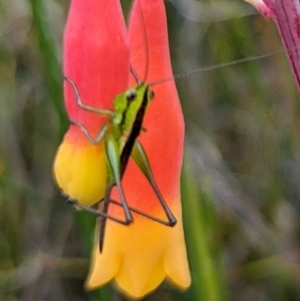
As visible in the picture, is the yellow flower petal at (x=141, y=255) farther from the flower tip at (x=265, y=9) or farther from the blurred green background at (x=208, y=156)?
the blurred green background at (x=208, y=156)

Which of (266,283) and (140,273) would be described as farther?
(266,283)

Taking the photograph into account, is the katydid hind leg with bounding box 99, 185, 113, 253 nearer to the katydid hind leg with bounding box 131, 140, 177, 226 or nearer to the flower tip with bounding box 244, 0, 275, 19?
the katydid hind leg with bounding box 131, 140, 177, 226

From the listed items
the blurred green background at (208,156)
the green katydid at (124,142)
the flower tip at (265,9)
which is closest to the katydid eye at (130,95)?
the green katydid at (124,142)

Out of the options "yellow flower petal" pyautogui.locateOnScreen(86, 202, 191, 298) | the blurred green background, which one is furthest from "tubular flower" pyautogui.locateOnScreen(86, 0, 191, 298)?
the blurred green background

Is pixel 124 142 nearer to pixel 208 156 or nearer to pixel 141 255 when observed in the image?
pixel 141 255

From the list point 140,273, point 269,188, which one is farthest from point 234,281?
point 140,273

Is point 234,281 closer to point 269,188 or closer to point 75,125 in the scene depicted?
point 269,188
